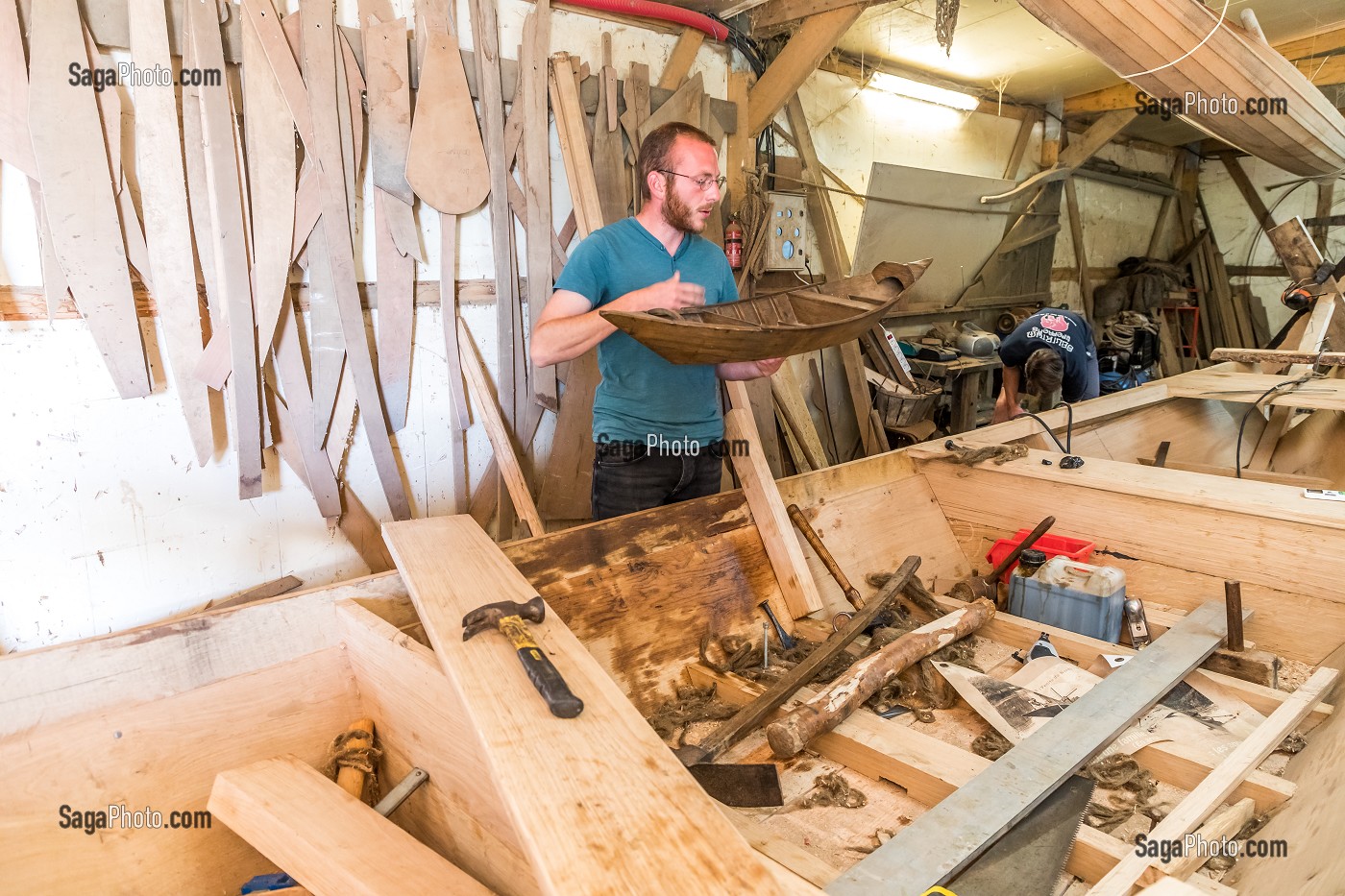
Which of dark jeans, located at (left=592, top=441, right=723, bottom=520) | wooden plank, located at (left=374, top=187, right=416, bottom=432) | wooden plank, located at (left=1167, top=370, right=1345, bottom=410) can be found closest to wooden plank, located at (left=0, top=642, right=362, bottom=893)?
dark jeans, located at (left=592, top=441, right=723, bottom=520)

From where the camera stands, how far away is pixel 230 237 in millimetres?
2645

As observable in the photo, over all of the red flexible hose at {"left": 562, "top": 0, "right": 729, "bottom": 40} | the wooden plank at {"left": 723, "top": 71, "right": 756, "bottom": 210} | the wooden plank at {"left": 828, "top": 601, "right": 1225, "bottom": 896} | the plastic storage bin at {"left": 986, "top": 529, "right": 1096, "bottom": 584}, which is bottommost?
the wooden plank at {"left": 828, "top": 601, "right": 1225, "bottom": 896}

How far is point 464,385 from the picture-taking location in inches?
130

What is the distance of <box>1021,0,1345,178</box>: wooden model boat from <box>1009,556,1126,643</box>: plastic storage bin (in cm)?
166

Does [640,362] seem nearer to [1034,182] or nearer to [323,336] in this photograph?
[323,336]

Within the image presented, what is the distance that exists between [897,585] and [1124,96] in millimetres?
5674

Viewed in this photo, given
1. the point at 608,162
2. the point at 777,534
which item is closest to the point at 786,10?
the point at 608,162

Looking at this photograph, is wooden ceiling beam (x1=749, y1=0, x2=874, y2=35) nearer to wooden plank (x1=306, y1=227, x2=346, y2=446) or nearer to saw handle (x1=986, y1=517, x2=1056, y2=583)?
wooden plank (x1=306, y1=227, x2=346, y2=446)

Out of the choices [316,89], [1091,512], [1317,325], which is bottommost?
[1091,512]

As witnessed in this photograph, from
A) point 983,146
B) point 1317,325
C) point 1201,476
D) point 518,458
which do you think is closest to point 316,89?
point 518,458

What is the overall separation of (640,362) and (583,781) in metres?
1.48

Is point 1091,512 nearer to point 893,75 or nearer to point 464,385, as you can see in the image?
point 464,385

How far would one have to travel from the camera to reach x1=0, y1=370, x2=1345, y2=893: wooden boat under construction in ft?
3.13

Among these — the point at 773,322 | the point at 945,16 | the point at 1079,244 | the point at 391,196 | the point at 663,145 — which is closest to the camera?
the point at 663,145
